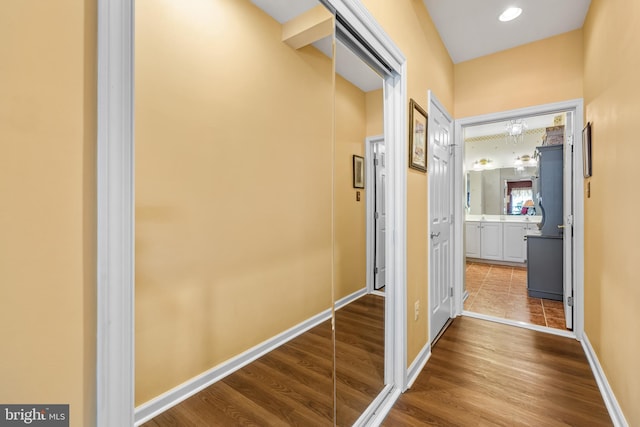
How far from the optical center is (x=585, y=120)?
8.07ft

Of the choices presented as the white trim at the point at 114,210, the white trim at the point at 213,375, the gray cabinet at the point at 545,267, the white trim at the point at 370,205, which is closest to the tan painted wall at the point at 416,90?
the white trim at the point at 370,205

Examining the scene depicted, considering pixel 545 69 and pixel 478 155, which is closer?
pixel 545 69

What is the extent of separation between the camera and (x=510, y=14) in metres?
2.35

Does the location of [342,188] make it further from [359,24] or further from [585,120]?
[585,120]

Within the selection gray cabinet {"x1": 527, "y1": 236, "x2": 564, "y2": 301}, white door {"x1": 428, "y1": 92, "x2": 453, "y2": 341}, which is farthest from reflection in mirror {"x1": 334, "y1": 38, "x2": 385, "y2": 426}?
gray cabinet {"x1": 527, "y1": 236, "x2": 564, "y2": 301}

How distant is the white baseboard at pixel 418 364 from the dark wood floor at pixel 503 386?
0.04 meters

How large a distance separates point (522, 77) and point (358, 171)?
7.41 ft

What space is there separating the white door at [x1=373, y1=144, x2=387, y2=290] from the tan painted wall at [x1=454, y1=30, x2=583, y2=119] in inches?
71.3

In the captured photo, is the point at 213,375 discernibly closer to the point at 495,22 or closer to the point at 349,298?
the point at 349,298

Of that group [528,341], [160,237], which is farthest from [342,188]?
[528,341]

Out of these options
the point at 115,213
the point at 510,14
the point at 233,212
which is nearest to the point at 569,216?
the point at 510,14

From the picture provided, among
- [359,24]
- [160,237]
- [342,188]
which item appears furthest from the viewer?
[342,188]
